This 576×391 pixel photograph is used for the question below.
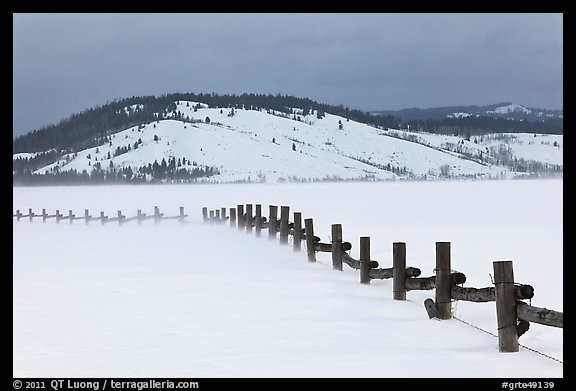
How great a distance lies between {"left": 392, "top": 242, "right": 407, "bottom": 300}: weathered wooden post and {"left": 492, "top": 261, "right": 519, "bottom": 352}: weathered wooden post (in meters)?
3.06

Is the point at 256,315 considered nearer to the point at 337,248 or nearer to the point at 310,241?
the point at 337,248

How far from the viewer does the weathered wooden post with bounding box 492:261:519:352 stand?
7973mm

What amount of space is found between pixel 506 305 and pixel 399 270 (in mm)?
3385

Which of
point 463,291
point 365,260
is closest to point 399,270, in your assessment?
point 365,260

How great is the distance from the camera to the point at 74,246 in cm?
2380

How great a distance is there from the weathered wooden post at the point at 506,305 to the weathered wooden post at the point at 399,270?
3.06m

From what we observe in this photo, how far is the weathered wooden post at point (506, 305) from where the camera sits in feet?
26.2

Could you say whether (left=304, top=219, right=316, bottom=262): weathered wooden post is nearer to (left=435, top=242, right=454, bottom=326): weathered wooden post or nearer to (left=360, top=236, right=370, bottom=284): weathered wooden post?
(left=360, top=236, right=370, bottom=284): weathered wooden post

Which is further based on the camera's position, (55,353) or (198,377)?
(55,353)

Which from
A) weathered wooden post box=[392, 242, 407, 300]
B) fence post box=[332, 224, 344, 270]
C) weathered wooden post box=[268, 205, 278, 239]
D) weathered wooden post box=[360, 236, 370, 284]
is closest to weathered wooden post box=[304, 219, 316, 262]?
fence post box=[332, 224, 344, 270]

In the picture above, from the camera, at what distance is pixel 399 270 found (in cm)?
1131
